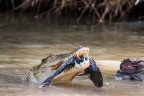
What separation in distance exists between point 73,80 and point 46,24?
280 inches

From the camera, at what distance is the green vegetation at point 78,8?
44.7 feet

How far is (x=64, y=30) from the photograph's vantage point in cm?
1151

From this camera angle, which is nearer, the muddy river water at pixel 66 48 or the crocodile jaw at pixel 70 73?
the crocodile jaw at pixel 70 73

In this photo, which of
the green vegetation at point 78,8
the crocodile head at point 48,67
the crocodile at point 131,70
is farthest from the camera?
the green vegetation at point 78,8

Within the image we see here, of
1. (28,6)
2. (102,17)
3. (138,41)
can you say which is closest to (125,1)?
(102,17)

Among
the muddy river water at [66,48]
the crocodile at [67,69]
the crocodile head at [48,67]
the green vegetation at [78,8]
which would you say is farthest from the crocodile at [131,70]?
the green vegetation at [78,8]

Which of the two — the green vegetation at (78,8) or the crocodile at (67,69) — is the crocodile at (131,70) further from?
the green vegetation at (78,8)

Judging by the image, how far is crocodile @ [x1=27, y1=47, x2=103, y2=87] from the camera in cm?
519

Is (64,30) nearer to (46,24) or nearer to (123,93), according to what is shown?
(46,24)

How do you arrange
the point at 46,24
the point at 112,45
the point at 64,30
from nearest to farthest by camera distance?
the point at 112,45, the point at 64,30, the point at 46,24

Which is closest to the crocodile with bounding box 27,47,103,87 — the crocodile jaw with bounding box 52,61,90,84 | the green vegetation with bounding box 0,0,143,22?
the crocodile jaw with bounding box 52,61,90,84

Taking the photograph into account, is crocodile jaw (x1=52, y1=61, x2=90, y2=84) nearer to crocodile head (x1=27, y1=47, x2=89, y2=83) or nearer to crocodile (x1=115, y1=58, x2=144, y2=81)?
crocodile head (x1=27, y1=47, x2=89, y2=83)

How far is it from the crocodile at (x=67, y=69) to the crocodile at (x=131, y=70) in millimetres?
612

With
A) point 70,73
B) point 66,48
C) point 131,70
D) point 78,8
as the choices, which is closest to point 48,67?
point 70,73
